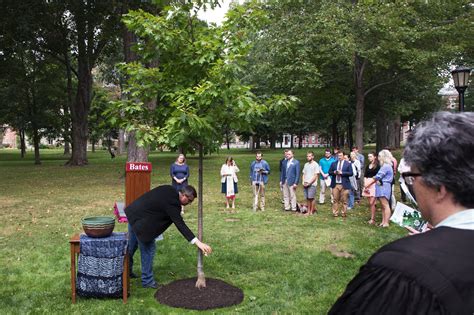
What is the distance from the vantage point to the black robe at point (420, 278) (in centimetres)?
132

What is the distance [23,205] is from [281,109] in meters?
11.6

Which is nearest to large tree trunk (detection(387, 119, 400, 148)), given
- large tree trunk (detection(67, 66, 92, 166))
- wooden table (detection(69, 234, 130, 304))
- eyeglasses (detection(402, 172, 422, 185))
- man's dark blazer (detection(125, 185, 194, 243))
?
large tree trunk (detection(67, 66, 92, 166))

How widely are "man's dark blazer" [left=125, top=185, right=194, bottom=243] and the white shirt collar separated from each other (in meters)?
4.92

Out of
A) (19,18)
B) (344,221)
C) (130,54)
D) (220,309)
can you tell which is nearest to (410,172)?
(220,309)

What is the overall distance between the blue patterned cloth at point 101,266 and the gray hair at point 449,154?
523cm

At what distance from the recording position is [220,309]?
6.00m

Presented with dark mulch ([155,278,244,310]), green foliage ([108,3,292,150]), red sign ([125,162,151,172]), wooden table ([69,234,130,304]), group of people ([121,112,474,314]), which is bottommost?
dark mulch ([155,278,244,310])

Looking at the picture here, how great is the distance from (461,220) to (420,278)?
0.30 meters

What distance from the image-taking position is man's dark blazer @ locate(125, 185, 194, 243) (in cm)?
620

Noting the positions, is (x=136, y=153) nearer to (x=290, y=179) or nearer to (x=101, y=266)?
(x=290, y=179)

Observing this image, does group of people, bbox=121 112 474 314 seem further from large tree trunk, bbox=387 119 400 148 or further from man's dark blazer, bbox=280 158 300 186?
large tree trunk, bbox=387 119 400 148

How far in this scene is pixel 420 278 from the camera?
1332 mm

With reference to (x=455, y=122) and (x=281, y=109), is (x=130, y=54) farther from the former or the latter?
(x=455, y=122)

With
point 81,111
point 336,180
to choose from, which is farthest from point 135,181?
point 81,111
